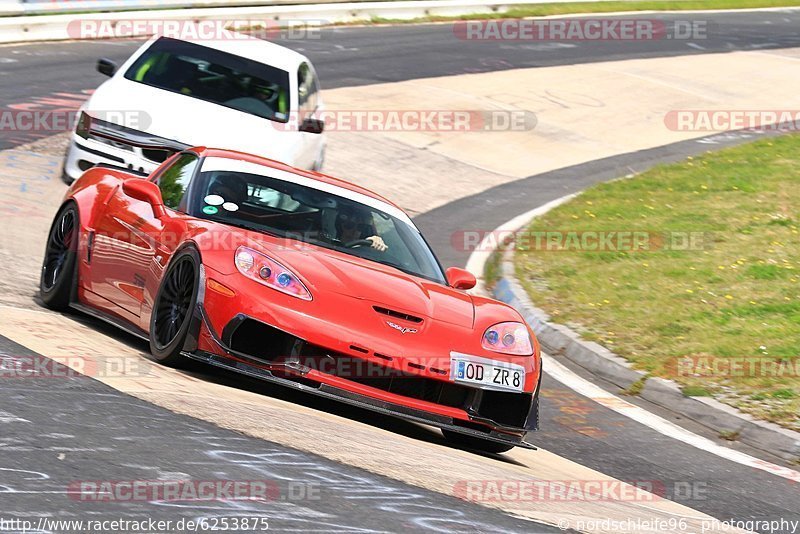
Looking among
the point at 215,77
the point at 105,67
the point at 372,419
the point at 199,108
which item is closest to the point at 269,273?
the point at 372,419

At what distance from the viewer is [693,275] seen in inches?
482

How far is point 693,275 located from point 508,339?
5280mm

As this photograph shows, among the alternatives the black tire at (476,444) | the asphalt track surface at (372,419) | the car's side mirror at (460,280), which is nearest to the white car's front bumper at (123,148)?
the asphalt track surface at (372,419)

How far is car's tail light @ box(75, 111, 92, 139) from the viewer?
12898mm

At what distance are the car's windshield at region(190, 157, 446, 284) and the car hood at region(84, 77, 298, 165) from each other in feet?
14.1

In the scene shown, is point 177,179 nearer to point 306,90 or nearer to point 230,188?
point 230,188

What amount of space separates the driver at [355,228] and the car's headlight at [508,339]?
109 centimetres

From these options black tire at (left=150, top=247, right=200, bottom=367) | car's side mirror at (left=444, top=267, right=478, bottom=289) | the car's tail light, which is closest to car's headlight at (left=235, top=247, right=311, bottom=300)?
black tire at (left=150, top=247, right=200, bottom=367)

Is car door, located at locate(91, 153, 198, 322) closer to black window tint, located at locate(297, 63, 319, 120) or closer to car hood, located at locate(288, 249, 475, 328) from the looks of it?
car hood, located at locate(288, 249, 475, 328)

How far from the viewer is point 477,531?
16.3 ft

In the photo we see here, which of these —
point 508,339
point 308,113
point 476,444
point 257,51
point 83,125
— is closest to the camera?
point 508,339

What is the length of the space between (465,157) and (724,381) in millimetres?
10332

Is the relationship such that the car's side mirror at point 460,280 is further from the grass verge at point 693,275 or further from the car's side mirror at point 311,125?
the car's side mirror at point 311,125

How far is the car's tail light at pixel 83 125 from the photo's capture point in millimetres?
12898
